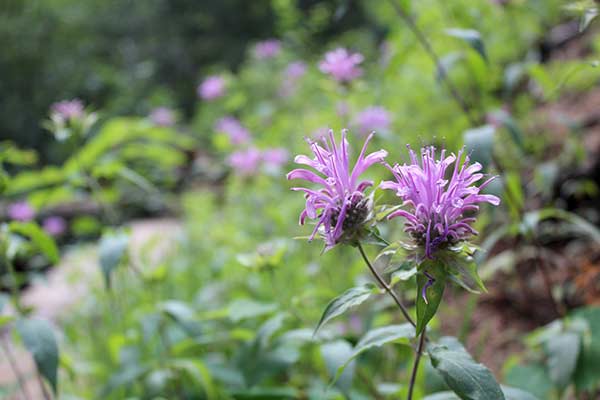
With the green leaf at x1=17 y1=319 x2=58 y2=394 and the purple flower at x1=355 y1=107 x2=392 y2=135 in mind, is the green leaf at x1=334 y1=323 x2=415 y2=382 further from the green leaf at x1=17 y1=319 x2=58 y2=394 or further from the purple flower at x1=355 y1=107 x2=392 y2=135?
the purple flower at x1=355 y1=107 x2=392 y2=135

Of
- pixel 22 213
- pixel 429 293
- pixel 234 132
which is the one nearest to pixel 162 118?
pixel 234 132

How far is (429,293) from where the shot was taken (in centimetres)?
62

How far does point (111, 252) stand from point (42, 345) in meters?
0.24

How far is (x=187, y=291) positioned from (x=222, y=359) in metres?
0.65

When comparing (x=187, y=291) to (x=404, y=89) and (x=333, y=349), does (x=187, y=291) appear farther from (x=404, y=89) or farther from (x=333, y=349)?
(x=404, y=89)

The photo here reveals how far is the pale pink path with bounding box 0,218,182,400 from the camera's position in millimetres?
2111

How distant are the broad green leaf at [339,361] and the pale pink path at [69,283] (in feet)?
2.97

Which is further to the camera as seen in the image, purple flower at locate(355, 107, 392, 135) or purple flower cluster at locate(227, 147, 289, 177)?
purple flower cluster at locate(227, 147, 289, 177)

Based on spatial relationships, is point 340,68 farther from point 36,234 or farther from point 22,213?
point 22,213

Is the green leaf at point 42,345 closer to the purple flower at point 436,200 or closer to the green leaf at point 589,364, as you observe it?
the purple flower at point 436,200

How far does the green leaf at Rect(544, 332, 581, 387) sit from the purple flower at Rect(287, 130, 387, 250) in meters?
0.65

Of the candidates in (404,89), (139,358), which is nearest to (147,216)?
(404,89)

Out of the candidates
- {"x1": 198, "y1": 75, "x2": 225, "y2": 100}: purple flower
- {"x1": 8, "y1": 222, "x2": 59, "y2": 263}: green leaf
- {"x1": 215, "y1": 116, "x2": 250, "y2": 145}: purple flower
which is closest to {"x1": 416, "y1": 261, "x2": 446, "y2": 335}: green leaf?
{"x1": 8, "y1": 222, "x2": 59, "y2": 263}: green leaf

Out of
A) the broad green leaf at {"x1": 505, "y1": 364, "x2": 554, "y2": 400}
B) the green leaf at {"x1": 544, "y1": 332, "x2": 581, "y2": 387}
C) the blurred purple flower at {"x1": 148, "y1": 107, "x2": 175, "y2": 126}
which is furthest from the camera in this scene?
the blurred purple flower at {"x1": 148, "y1": 107, "x2": 175, "y2": 126}
